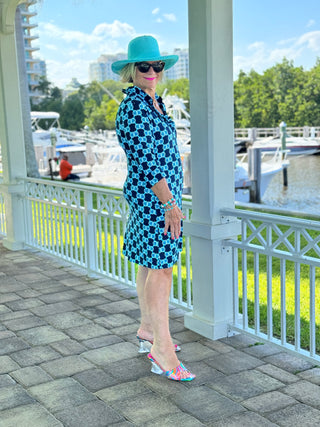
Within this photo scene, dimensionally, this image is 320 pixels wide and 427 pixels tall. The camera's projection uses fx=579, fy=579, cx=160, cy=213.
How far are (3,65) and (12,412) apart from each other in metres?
4.21

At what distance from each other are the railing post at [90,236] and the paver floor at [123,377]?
81 cm

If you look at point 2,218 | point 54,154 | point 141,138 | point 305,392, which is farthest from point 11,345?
point 54,154

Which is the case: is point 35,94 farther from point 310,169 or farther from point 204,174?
point 204,174

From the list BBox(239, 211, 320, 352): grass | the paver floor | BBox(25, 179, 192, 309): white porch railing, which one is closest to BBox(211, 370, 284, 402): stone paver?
the paver floor

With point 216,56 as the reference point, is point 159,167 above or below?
below

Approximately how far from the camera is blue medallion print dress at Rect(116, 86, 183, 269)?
2.80m

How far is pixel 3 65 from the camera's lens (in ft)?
19.6

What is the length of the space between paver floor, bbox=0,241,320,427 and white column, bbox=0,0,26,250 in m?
2.17

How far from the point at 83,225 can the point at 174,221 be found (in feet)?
8.15

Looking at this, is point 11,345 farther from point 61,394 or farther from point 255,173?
point 255,173

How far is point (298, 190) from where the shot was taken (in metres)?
24.0

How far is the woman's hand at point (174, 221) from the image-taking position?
2869 millimetres

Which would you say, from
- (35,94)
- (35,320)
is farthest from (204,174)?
(35,94)

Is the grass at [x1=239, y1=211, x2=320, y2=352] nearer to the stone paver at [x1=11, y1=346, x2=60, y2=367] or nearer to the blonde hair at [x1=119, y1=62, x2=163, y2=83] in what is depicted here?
the stone paver at [x1=11, y1=346, x2=60, y2=367]
